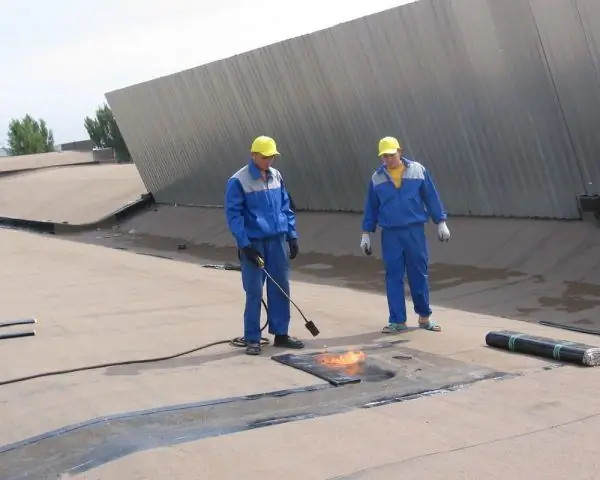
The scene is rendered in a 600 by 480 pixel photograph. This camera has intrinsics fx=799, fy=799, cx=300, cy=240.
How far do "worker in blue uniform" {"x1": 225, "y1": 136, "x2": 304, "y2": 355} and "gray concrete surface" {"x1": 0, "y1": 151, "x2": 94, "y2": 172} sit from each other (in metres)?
36.9

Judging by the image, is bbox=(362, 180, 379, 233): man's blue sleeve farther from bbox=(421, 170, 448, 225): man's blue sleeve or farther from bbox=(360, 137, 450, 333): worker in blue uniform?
bbox=(421, 170, 448, 225): man's blue sleeve

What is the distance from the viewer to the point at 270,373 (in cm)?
534

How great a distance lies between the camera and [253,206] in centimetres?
604

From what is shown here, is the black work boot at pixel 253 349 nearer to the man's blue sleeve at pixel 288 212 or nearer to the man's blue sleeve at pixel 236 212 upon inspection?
the man's blue sleeve at pixel 236 212

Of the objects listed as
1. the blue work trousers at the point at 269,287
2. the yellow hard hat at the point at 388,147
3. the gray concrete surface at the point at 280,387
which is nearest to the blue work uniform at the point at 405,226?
the yellow hard hat at the point at 388,147

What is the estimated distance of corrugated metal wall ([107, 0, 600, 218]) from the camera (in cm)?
1116

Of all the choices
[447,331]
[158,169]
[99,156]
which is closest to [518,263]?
[447,331]

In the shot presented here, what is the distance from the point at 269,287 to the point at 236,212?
680 millimetres

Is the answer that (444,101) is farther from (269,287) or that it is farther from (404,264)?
(269,287)

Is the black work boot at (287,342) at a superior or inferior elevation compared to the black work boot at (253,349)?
inferior

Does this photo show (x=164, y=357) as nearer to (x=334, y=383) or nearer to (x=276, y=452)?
(x=334, y=383)

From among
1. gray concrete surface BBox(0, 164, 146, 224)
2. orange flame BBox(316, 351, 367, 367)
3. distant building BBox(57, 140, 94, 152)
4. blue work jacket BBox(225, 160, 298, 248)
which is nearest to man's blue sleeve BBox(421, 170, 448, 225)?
blue work jacket BBox(225, 160, 298, 248)

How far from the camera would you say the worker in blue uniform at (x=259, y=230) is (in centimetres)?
600

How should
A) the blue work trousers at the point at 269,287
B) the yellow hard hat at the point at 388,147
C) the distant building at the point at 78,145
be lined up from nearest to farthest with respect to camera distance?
the blue work trousers at the point at 269,287
the yellow hard hat at the point at 388,147
the distant building at the point at 78,145
